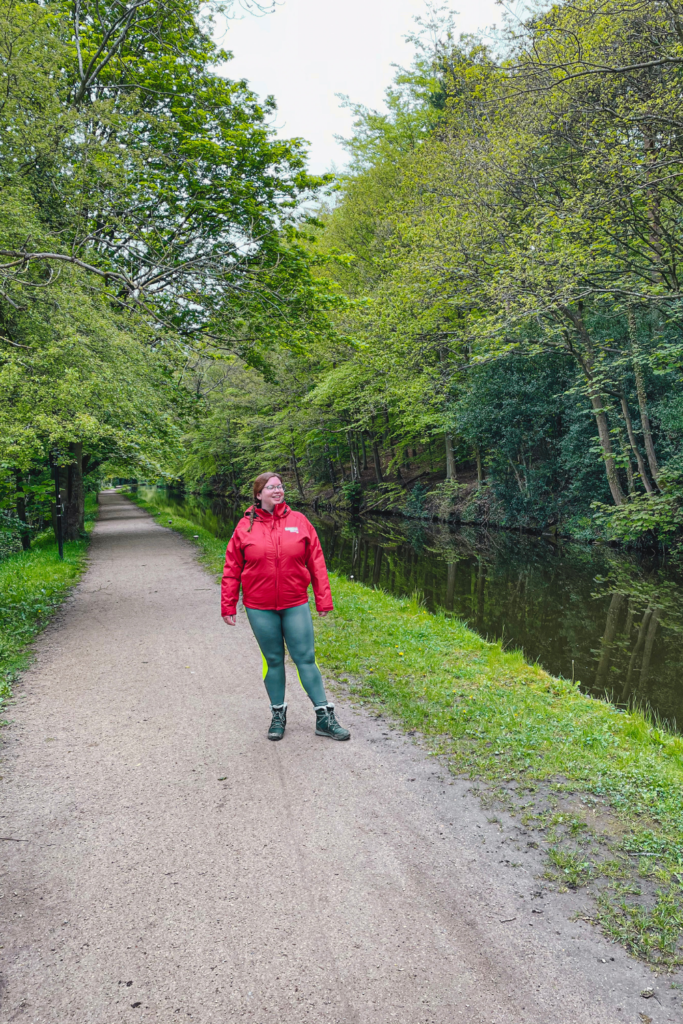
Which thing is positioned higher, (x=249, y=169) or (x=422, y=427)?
(x=249, y=169)

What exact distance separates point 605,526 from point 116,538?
15187 mm

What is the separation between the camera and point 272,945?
256cm

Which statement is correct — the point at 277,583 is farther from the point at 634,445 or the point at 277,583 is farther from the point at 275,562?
the point at 634,445

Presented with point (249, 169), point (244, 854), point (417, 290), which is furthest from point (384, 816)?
point (417, 290)

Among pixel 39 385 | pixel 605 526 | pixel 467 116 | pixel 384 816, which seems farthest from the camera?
pixel 467 116

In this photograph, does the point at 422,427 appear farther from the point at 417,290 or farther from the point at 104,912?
the point at 104,912

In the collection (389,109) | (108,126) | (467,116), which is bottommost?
(108,126)

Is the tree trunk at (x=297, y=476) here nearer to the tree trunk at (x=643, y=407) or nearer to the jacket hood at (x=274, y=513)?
the tree trunk at (x=643, y=407)

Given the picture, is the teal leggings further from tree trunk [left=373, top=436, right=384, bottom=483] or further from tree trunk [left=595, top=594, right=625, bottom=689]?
tree trunk [left=373, top=436, right=384, bottom=483]

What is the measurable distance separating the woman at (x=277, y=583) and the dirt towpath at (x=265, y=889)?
0.50 meters

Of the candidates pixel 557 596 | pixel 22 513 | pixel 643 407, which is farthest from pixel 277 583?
pixel 643 407

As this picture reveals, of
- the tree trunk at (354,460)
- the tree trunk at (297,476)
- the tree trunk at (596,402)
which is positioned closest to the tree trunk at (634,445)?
the tree trunk at (596,402)

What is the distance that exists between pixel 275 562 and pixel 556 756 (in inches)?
97.5

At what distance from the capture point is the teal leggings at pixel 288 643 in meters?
4.48
